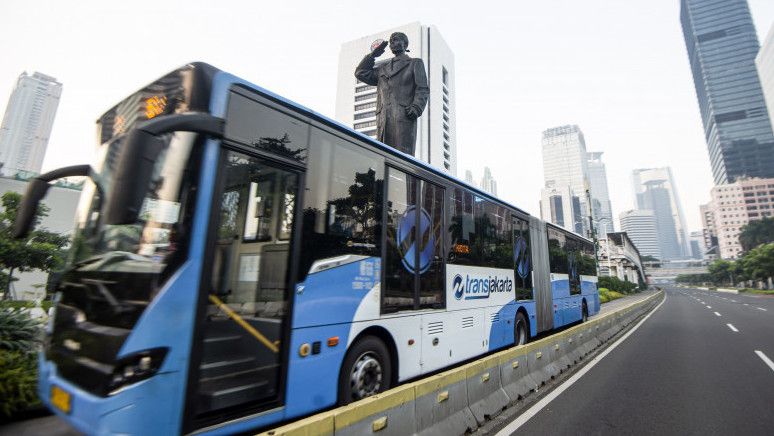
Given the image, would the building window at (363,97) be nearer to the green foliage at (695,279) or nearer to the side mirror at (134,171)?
the side mirror at (134,171)

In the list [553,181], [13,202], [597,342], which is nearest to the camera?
[597,342]

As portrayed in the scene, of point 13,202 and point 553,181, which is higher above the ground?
point 553,181

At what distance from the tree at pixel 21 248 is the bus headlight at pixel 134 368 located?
19.3m

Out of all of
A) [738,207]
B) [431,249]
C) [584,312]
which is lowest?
[584,312]

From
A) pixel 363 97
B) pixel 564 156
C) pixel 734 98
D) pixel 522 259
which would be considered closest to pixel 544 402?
pixel 522 259

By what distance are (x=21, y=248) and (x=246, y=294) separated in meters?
21.8

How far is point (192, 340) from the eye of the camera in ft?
9.83

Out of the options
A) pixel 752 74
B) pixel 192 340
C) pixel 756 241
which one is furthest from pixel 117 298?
pixel 752 74

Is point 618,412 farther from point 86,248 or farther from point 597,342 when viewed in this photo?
point 86,248

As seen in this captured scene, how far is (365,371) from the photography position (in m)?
4.63

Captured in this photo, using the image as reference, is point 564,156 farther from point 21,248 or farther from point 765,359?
point 21,248

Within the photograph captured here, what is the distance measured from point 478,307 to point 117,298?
590cm

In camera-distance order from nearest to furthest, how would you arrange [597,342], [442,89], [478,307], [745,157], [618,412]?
1. [618,412]
2. [478,307]
3. [597,342]
4. [442,89]
5. [745,157]

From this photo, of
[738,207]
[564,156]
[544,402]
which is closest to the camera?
[544,402]
